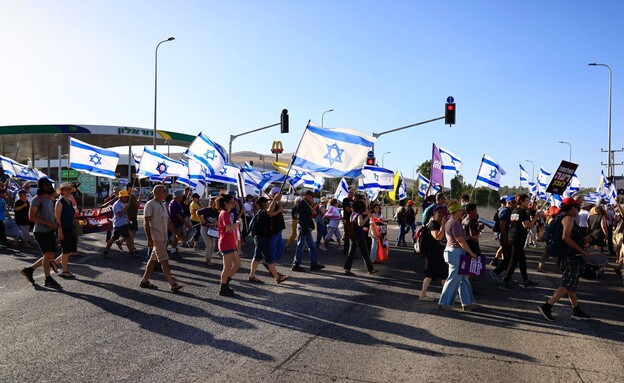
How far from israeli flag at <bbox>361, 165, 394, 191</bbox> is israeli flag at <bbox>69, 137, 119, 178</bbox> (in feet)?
29.3

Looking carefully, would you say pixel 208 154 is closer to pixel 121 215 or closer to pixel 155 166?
pixel 155 166

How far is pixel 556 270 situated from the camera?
36.9 ft

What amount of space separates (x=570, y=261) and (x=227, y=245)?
4716mm

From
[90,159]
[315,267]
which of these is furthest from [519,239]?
[90,159]

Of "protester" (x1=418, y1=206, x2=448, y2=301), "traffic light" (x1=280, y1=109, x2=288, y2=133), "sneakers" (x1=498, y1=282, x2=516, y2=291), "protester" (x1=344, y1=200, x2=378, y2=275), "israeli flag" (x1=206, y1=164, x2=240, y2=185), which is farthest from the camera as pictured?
"traffic light" (x1=280, y1=109, x2=288, y2=133)

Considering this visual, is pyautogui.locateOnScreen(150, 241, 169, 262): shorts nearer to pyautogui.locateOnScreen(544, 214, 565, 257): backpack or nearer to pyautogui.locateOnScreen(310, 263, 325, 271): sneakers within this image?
pyautogui.locateOnScreen(310, 263, 325, 271): sneakers

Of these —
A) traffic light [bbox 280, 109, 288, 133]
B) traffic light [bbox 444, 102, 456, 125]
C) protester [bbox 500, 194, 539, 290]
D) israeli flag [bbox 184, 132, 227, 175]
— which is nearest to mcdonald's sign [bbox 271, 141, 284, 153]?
traffic light [bbox 280, 109, 288, 133]

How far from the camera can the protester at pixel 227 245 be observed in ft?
25.3

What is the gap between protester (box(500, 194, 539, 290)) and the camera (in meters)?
9.03

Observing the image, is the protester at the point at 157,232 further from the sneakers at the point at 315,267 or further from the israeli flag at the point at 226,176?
the israeli flag at the point at 226,176

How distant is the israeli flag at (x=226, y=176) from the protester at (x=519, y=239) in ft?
23.1

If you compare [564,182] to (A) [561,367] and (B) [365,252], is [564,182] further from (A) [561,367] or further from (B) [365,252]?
(A) [561,367]

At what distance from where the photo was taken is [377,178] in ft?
63.5

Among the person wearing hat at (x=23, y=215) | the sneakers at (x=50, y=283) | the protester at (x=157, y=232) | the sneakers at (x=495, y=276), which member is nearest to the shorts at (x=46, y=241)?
the sneakers at (x=50, y=283)
